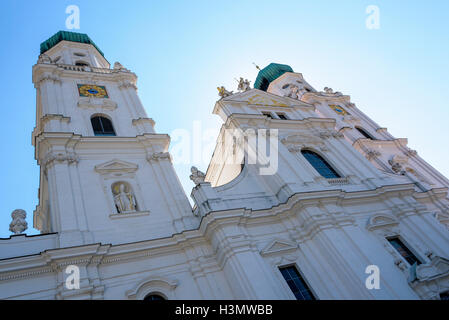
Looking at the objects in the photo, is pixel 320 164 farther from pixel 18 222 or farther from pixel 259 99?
pixel 18 222

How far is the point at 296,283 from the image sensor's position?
12438 millimetres

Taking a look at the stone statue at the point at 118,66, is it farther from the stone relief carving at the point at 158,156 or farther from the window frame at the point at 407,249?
the window frame at the point at 407,249

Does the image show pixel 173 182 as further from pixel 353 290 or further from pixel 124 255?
pixel 353 290

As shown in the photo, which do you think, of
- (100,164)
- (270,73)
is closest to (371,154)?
(100,164)

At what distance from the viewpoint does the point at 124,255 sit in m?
11.9

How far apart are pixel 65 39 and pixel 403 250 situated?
2380cm

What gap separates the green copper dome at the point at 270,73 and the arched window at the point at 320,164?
55.9ft

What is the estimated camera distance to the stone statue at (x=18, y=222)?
1217 centimetres

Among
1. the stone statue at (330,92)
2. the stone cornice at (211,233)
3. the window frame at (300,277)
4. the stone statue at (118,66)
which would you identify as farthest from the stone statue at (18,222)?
the stone statue at (330,92)

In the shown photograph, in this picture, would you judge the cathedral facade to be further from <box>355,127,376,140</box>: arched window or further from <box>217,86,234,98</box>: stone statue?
<box>355,127,376,140</box>: arched window

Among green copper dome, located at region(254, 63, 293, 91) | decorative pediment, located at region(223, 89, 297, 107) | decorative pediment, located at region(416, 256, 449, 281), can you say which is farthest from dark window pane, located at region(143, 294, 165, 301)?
green copper dome, located at region(254, 63, 293, 91)

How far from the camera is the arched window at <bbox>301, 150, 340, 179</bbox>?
1761 cm
